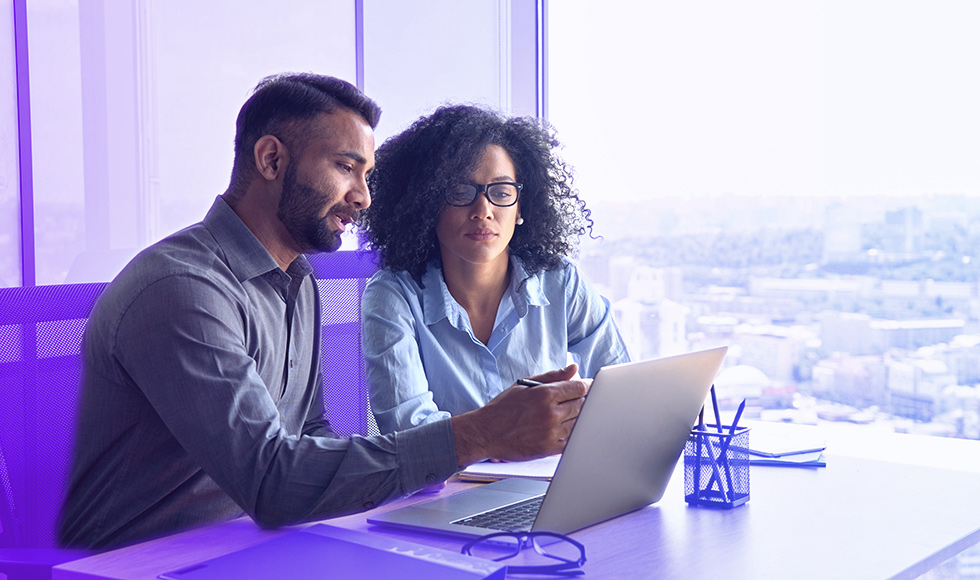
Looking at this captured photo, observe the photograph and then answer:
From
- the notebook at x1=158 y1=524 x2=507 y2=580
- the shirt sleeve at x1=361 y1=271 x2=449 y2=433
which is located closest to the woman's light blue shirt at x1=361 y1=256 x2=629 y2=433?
the shirt sleeve at x1=361 y1=271 x2=449 y2=433

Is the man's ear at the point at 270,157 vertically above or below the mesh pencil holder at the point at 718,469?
above

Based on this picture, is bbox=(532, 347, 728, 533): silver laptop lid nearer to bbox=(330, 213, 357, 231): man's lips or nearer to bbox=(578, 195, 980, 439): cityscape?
bbox=(330, 213, 357, 231): man's lips

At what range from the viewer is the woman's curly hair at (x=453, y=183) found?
209 centimetres

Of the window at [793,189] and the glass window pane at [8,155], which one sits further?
the window at [793,189]

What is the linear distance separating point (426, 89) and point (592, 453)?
2.18 metres

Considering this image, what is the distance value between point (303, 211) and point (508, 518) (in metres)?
0.64

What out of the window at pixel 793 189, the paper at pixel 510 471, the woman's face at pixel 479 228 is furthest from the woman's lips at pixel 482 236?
the window at pixel 793 189

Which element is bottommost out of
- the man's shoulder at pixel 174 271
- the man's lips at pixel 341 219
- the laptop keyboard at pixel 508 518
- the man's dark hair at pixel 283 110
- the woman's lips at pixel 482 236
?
the laptop keyboard at pixel 508 518

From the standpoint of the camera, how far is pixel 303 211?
58.6 inches


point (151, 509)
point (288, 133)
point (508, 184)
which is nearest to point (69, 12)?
point (288, 133)

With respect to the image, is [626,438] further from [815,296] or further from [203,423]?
[815,296]

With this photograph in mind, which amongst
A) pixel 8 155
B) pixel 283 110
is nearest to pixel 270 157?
pixel 283 110

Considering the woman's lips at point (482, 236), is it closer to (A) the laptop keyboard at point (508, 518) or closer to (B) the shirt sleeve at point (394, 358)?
(B) the shirt sleeve at point (394, 358)

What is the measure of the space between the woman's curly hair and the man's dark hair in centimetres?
57
